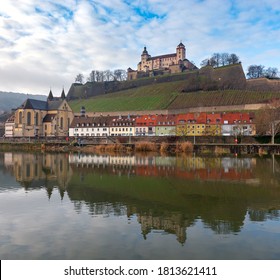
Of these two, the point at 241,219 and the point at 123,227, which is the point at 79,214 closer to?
the point at 123,227

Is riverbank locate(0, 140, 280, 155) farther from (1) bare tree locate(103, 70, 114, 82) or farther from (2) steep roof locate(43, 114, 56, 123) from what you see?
(1) bare tree locate(103, 70, 114, 82)

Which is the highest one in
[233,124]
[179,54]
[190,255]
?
[179,54]

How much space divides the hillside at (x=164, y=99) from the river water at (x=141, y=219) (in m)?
71.5

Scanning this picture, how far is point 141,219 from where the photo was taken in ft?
39.5

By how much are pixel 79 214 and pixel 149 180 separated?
378 inches

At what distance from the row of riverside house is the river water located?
49.0 meters

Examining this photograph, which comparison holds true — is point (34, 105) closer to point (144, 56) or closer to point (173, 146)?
point (173, 146)

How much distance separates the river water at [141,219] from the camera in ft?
29.3

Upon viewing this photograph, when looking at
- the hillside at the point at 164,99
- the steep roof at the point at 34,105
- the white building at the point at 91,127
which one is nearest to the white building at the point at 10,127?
the steep roof at the point at 34,105

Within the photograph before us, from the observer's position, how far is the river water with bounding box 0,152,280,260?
893 centimetres

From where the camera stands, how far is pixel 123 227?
36.4 feet

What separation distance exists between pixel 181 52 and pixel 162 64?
33.9ft

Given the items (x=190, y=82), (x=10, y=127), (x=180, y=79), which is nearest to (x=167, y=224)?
(x=10, y=127)
